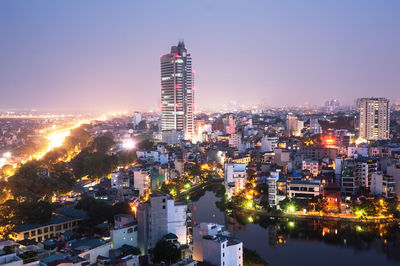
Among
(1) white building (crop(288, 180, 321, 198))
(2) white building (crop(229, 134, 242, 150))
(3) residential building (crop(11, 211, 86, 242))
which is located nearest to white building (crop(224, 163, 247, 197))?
(1) white building (crop(288, 180, 321, 198))

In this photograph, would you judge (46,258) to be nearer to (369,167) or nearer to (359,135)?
(369,167)

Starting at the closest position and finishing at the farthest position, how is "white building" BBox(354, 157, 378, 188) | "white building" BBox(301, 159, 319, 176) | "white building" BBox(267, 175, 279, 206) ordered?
"white building" BBox(267, 175, 279, 206), "white building" BBox(354, 157, 378, 188), "white building" BBox(301, 159, 319, 176)

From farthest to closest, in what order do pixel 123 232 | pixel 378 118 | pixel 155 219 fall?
pixel 378 118
pixel 155 219
pixel 123 232

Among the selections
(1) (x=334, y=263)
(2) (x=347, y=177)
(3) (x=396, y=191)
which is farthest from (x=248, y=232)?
(3) (x=396, y=191)

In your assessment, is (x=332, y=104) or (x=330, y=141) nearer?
(x=330, y=141)

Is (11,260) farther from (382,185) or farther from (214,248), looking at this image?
(382,185)

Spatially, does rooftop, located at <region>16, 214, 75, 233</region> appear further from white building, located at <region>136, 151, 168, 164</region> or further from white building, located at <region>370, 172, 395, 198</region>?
white building, located at <region>370, 172, 395, 198</region>

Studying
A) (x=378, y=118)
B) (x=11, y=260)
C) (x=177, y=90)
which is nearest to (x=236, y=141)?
(x=177, y=90)

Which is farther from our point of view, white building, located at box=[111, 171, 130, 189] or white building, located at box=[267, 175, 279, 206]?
white building, located at box=[111, 171, 130, 189]
